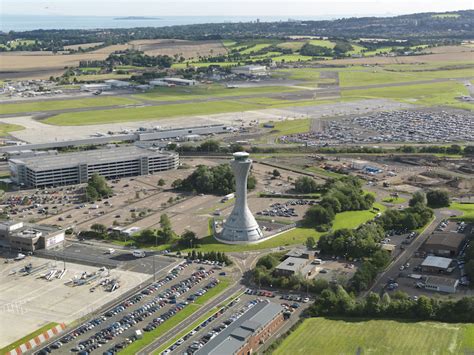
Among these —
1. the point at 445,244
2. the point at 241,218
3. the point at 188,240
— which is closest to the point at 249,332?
the point at 188,240

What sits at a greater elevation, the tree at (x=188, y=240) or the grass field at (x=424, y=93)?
the grass field at (x=424, y=93)

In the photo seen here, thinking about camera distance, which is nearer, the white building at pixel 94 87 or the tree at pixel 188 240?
the tree at pixel 188 240

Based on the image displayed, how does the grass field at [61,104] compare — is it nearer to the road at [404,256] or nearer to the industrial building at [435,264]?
the road at [404,256]

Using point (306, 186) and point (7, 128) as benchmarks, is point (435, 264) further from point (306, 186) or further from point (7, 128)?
point (7, 128)

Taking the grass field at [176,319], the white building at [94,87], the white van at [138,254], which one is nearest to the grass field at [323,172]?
the white van at [138,254]

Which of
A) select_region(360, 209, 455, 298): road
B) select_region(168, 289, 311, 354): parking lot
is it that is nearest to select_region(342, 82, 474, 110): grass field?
select_region(360, 209, 455, 298): road

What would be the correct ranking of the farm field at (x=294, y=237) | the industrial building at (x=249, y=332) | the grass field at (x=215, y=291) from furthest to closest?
the farm field at (x=294, y=237), the grass field at (x=215, y=291), the industrial building at (x=249, y=332)
